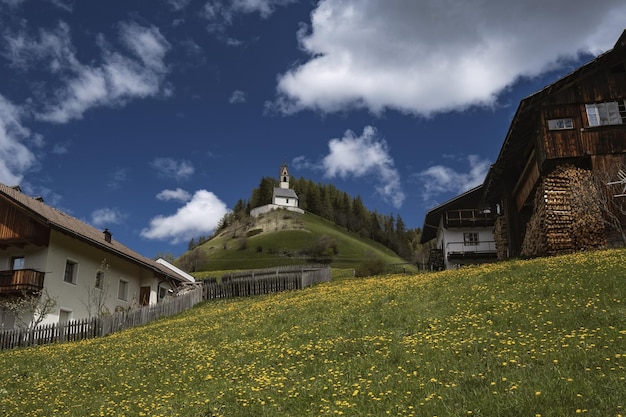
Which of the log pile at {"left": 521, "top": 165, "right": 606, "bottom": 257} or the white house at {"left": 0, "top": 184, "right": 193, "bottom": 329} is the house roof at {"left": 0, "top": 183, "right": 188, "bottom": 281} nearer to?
the white house at {"left": 0, "top": 184, "right": 193, "bottom": 329}

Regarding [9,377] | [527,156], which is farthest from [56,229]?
[527,156]

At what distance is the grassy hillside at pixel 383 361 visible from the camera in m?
9.78

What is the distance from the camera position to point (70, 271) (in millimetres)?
38344

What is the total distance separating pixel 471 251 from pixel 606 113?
1019 inches

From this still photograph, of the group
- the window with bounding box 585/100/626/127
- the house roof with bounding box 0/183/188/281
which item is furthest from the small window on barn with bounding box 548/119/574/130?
the house roof with bounding box 0/183/188/281

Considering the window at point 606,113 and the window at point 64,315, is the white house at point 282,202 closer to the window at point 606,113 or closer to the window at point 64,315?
the window at point 64,315

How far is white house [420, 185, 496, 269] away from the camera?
2218 inches

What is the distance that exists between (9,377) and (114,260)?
27304mm

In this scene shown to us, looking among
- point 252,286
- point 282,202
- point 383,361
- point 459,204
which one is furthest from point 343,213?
point 383,361

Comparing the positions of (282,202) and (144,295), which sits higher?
(282,202)

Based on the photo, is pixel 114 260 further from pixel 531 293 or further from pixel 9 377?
pixel 531 293

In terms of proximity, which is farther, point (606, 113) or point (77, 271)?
point (77, 271)

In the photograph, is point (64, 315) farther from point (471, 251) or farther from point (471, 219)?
point (471, 219)

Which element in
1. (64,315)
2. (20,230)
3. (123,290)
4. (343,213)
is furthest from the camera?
(343,213)
